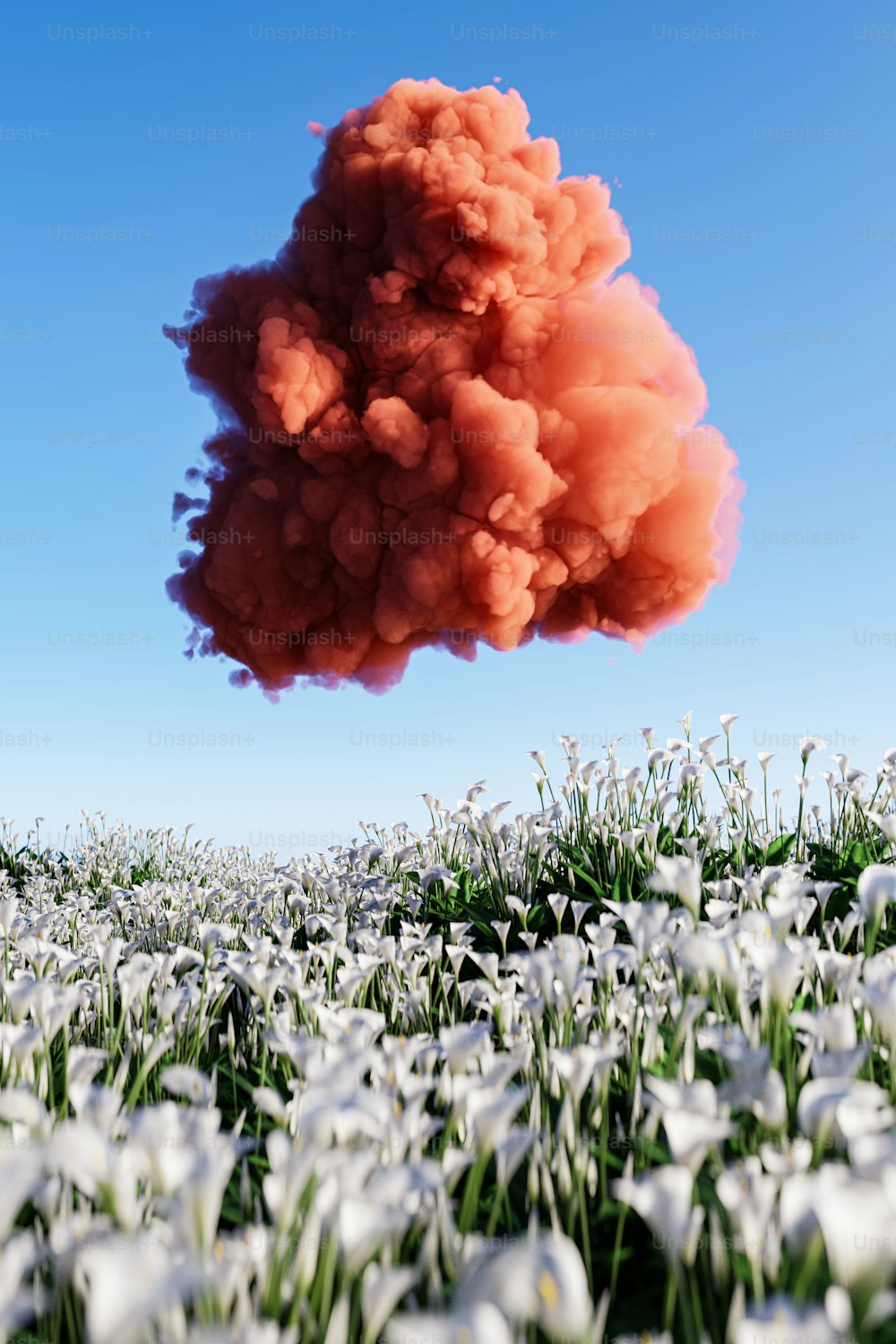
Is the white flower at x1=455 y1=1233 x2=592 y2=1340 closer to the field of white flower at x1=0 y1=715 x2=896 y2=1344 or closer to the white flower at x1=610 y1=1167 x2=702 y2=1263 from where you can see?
the field of white flower at x1=0 y1=715 x2=896 y2=1344

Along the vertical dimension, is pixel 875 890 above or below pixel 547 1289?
above

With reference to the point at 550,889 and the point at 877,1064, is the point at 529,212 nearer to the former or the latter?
the point at 550,889

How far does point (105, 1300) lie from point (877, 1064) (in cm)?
224

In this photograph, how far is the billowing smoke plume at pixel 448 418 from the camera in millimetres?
10406

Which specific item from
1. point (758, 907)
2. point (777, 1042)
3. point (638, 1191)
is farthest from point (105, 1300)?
point (758, 907)

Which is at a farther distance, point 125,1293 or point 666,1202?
point 666,1202

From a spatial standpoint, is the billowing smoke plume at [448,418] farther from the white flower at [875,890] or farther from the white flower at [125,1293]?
the white flower at [125,1293]

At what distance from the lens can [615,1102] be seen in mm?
2520

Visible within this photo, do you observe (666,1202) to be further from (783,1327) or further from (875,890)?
(875,890)

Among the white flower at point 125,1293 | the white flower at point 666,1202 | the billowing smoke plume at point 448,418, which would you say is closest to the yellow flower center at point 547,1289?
the white flower at point 666,1202

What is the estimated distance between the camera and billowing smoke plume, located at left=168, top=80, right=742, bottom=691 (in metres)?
10.4

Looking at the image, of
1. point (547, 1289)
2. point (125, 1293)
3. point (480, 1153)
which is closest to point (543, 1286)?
point (547, 1289)

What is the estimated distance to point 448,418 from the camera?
1059 centimetres

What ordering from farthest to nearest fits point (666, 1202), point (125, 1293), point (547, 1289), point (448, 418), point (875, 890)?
point (448, 418), point (875, 890), point (666, 1202), point (547, 1289), point (125, 1293)
